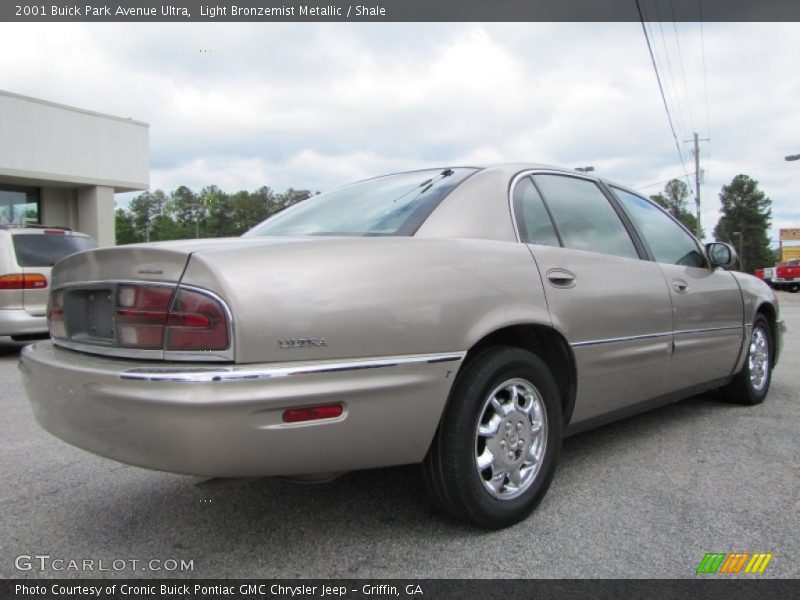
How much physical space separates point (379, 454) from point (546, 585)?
2.20 feet

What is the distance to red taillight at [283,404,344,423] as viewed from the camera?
195 cm

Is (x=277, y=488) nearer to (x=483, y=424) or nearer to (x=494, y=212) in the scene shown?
(x=483, y=424)

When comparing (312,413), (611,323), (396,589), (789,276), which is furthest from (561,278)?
(789,276)

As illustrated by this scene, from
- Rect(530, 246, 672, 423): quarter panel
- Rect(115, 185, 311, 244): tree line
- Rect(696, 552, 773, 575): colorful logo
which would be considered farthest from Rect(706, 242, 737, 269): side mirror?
Rect(115, 185, 311, 244): tree line

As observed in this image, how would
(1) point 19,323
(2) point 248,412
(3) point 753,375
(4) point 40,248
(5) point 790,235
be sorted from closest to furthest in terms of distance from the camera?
(2) point 248,412 < (3) point 753,375 < (1) point 19,323 < (4) point 40,248 < (5) point 790,235

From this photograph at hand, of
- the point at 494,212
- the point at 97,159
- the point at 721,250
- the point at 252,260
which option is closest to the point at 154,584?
the point at 252,260

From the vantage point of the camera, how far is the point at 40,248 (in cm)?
732

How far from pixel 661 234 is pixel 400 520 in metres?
2.39

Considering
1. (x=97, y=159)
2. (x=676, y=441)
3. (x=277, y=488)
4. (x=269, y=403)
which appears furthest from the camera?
(x=97, y=159)

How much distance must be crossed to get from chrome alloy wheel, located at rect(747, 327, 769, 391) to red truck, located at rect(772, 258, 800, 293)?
108 ft

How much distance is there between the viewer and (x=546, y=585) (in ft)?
6.79

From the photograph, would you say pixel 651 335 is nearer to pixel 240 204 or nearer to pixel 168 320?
pixel 168 320

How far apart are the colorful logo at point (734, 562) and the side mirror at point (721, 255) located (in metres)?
2.31

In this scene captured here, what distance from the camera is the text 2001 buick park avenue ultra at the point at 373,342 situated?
194 cm
